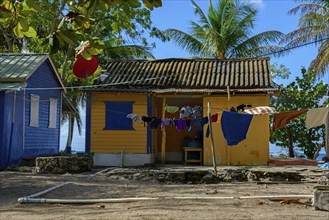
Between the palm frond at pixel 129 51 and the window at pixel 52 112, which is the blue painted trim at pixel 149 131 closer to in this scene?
the window at pixel 52 112

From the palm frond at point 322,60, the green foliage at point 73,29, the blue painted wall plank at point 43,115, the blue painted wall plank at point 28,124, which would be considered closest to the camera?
the green foliage at point 73,29

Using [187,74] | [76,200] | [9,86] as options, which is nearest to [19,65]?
[9,86]

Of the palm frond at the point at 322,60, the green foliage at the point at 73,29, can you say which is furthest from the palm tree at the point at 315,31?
the green foliage at the point at 73,29

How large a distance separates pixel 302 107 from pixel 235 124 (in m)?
10.0

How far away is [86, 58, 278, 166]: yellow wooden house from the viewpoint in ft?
55.6

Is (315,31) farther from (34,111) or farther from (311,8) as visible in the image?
(34,111)

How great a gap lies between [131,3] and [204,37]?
22.2 m

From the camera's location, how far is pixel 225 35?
25375 millimetres

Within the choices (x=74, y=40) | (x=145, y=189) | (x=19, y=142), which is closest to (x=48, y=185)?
(x=145, y=189)

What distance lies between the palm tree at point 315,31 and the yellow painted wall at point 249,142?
5.58 metres

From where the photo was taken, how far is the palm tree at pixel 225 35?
25375 millimetres

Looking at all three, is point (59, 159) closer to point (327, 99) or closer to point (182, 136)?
point (182, 136)

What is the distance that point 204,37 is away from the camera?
2580 cm

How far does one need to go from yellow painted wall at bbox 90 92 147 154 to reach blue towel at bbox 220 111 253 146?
4.56 meters
